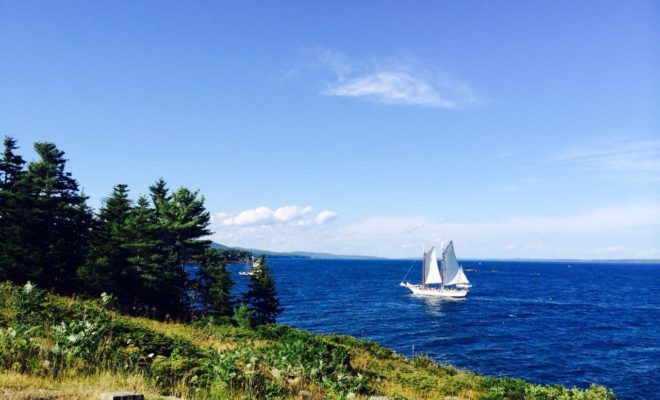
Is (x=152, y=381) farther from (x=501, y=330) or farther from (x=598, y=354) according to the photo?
(x=501, y=330)

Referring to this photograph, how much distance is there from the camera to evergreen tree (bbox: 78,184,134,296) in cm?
2528

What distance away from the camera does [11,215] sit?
81.6 feet

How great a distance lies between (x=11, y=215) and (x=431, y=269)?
96553mm

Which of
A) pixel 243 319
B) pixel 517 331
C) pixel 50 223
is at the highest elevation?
pixel 50 223

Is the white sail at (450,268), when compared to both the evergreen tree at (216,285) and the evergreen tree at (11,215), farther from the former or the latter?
the evergreen tree at (11,215)

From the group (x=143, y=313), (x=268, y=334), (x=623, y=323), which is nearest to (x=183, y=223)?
(x=143, y=313)

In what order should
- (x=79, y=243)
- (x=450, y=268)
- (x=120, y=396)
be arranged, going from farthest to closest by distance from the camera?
(x=450, y=268) < (x=79, y=243) < (x=120, y=396)

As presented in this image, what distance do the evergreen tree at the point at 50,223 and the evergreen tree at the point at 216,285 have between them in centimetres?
1040

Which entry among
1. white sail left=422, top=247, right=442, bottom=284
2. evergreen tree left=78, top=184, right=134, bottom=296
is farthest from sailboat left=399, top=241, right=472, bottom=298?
evergreen tree left=78, top=184, right=134, bottom=296

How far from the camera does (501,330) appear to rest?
5269 cm

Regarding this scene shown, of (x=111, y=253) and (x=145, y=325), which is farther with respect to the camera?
(x=111, y=253)

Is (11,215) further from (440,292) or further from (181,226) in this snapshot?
(440,292)

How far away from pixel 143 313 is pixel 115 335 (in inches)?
755

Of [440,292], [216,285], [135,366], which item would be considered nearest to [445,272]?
[440,292]
